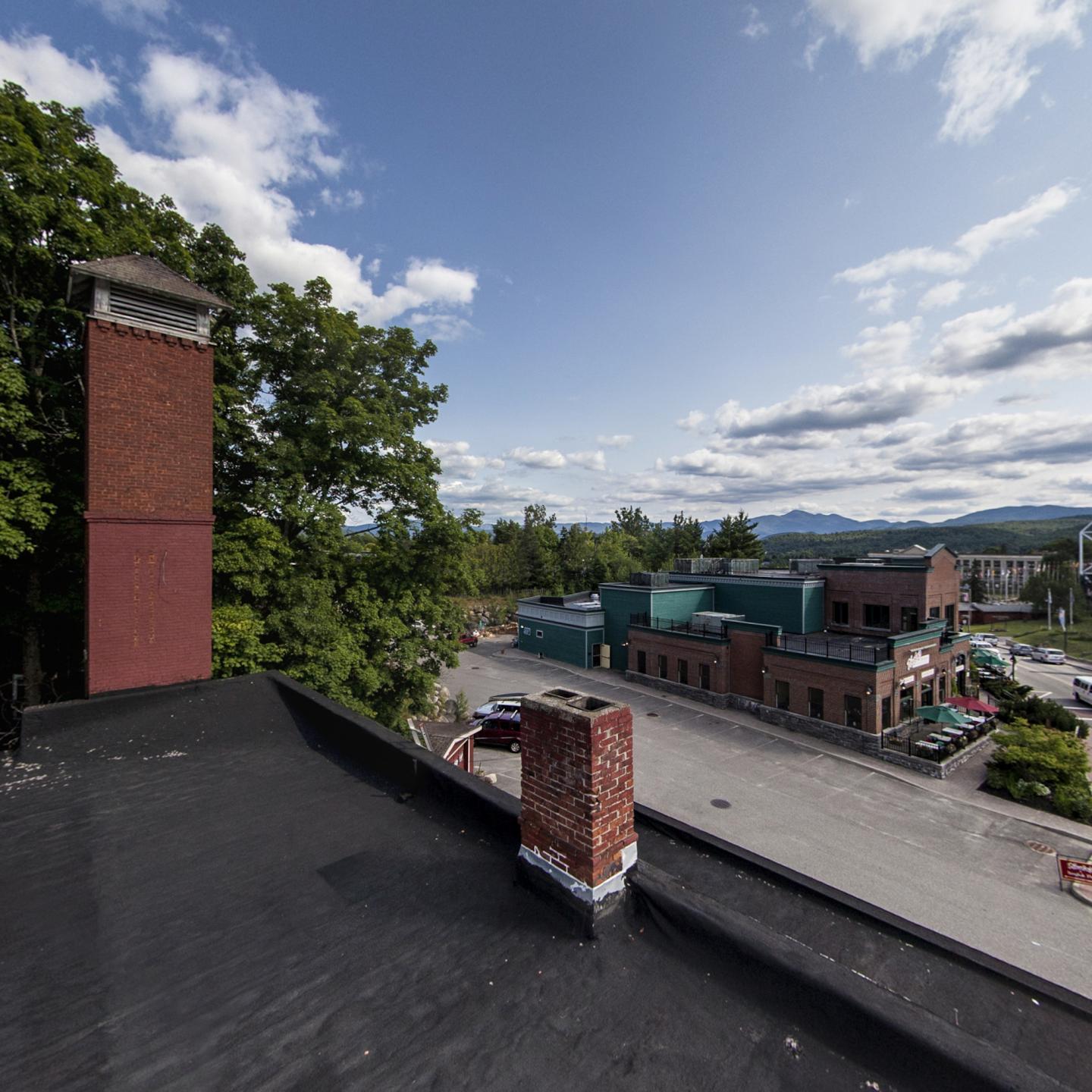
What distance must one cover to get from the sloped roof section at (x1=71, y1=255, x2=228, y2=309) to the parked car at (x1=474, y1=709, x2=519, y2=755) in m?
14.5

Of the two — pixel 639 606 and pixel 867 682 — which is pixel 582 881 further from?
pixel 639 606

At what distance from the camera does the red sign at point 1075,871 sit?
10551mm

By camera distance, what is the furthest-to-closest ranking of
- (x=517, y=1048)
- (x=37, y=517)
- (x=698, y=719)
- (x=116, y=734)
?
(x=698, y=719) → (x=37, y=517) → (x=116, y=734) → (x=517, y=1048)

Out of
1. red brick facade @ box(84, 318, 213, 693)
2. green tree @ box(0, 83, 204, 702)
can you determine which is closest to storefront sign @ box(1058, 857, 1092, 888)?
red brick facade @ box(84, 318, 213, 693)

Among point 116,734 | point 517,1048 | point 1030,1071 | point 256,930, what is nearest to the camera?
point 1030,1071

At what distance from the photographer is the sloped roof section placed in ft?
24.7

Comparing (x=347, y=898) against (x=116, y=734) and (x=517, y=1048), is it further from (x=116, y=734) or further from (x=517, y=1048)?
(x=116, y=734)

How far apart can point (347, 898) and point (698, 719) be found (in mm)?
19800

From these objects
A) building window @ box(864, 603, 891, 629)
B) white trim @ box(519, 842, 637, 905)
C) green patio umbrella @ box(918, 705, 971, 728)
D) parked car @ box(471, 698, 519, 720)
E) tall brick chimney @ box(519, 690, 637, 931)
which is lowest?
parked car @ box(471, 698, 519, 720)

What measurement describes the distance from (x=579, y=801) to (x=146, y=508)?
7742 millimetres

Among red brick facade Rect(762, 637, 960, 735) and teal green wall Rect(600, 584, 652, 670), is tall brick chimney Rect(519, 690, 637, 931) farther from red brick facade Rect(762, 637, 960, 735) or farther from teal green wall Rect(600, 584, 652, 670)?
teal green wall Rect(600, 584, 652, 670)

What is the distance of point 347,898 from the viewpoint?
12.0 ft

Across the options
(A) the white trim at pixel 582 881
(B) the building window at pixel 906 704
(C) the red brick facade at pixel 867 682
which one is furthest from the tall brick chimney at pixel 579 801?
(B) the building window at pixel 906 704

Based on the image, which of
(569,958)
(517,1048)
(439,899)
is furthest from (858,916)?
(439,899)
